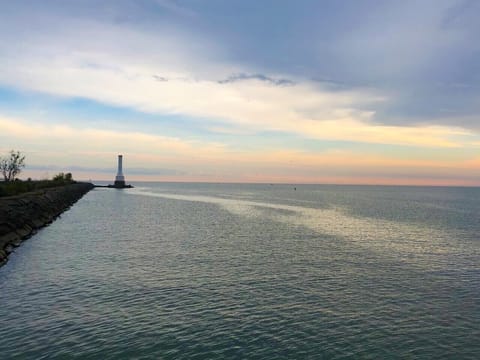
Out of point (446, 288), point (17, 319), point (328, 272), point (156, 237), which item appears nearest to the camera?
point (17, 319)

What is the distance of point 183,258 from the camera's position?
3491cm

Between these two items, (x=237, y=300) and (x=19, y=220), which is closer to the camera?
(x=237, y=300)

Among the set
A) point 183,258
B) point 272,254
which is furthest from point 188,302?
point 272,254

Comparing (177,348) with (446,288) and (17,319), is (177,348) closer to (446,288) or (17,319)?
(17,319)

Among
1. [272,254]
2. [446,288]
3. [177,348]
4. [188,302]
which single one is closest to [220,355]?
[177,348]

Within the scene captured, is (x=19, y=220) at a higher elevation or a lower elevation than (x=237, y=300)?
higher

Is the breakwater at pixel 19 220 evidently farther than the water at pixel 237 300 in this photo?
Yes

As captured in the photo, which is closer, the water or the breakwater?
the water

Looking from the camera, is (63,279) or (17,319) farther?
(63,279)

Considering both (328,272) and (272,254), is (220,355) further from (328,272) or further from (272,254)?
(272,254)

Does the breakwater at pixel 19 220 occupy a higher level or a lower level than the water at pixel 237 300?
higher

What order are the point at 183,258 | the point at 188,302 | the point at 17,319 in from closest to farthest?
the point at 17,319 < the point at 188,302 < the point at 183,258

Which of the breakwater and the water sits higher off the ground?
the breakwater

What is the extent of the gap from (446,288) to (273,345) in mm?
15935
